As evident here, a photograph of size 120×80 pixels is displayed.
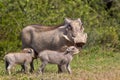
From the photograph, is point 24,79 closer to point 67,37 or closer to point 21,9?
point 67,37

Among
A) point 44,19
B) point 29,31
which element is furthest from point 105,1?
point 29,31

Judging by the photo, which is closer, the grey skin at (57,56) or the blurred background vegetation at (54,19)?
the grey skin at (57,56)

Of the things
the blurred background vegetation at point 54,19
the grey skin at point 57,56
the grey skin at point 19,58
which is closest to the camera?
the grey skin at point 57,56

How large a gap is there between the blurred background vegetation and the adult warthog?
459 cm

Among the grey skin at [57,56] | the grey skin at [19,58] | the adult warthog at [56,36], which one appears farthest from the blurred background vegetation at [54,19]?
the grey skin at [57,56]

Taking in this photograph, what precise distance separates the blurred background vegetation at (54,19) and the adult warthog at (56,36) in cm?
459

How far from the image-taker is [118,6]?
19.6m

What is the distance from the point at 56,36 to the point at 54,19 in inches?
257

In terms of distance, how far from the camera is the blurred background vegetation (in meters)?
15.3

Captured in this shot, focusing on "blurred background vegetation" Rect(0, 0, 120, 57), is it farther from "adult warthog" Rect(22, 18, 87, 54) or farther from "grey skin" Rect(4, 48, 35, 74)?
"grey skin" Rect(4, 48, 35, 74)

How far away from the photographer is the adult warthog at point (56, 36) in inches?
378

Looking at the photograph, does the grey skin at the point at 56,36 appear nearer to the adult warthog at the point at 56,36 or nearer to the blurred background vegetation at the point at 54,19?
the adult warthog at the point at 56,36

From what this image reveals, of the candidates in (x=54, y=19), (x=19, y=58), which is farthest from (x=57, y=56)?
(x=54, y=19)

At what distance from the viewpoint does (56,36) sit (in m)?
9.91
